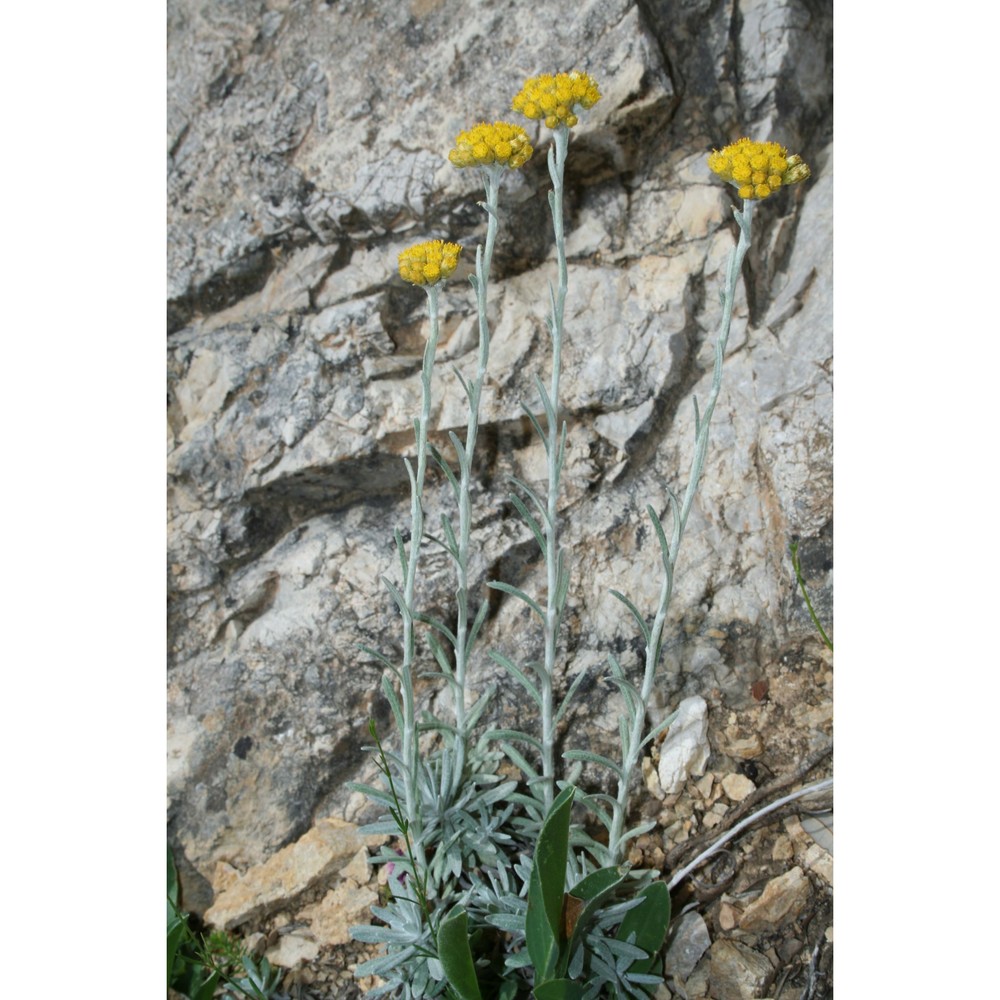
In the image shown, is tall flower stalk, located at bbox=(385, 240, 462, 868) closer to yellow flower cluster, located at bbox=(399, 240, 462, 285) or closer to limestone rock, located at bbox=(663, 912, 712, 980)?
yellow flower cluster, located at bbox=(399, 240, 462, 285)

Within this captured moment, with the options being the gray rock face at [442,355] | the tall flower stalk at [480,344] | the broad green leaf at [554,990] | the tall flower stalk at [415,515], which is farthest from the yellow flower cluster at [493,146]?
the broad green leaf at [554,990]

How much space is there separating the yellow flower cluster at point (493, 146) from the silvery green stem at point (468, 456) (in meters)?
0.03

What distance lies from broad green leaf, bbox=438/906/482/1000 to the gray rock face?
1.40 feet

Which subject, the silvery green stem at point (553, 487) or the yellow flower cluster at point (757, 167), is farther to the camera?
the silvery green stem at point (553, 487)

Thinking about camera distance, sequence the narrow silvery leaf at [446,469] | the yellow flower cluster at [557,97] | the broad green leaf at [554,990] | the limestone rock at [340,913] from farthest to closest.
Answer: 1. the limestone rock at [340,913]
2. the narrow silvery leaf at [446,469]
3. the yellow flower cluster at [557,97]
4. the broad green leaf at [554,990]

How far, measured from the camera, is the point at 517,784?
1531mm

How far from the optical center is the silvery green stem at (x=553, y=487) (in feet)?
4.40

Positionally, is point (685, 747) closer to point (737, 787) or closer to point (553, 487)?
point (737, 787)

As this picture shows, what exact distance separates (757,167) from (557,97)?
12.3 inches

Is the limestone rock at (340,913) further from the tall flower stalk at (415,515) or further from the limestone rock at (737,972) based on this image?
the limestone rock at (737,972)

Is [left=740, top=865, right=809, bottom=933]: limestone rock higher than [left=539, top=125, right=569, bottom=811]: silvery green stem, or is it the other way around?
[left=539, top=125, right=569, bottom=811]: silvery green stem

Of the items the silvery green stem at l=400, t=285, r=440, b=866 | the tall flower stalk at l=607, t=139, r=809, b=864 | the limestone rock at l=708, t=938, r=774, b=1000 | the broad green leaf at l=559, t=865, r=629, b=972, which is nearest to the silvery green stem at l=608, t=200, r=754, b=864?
the tall flower stalk at l=607, t=139, r=809, b=864

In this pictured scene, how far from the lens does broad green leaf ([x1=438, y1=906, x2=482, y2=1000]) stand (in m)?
Result: 1.19

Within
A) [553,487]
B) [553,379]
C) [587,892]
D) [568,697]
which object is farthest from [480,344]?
[587,892]
